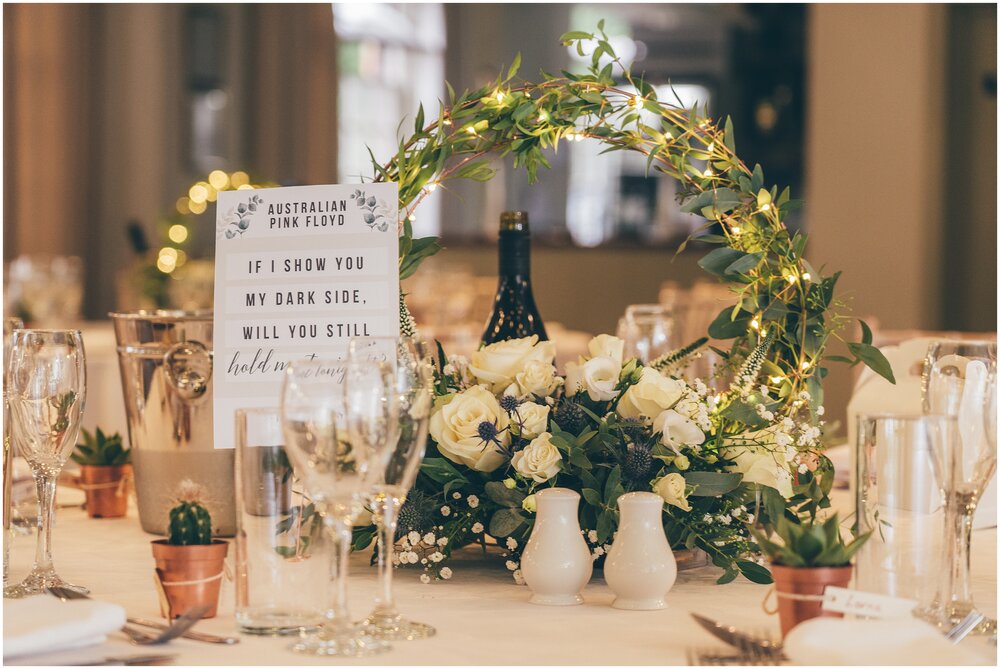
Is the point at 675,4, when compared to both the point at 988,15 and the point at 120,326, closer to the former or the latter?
the point at 988,15

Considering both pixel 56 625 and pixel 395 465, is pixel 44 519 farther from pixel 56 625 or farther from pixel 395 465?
pixel 395 465

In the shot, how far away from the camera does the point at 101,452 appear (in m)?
1.45

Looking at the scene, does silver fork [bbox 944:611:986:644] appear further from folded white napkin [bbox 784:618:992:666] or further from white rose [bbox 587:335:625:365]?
white rose [bbox 587:335:625:365]

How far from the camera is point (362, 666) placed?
81 cm

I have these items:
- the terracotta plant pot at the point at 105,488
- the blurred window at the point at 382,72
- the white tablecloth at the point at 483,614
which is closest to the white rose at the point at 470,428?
the white tablecloth at the point at 483,614

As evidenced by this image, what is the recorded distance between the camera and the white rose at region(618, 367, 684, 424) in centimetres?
110

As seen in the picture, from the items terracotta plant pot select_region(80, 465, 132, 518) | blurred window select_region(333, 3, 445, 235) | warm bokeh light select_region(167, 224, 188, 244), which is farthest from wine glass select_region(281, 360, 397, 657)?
blurred window select_region(333, 3, 445, 235)

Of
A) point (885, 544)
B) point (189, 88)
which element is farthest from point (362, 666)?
point (189, 88)

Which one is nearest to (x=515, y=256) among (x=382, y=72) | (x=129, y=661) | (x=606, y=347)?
(x=606, y=347)

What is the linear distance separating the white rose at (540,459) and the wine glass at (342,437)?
0.26 m

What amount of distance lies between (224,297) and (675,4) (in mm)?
9520

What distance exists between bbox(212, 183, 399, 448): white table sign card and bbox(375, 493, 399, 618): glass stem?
269 mm

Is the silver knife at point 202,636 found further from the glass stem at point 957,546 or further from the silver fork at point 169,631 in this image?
the glass stem at point 957,546

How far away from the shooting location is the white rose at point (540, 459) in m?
1.07
